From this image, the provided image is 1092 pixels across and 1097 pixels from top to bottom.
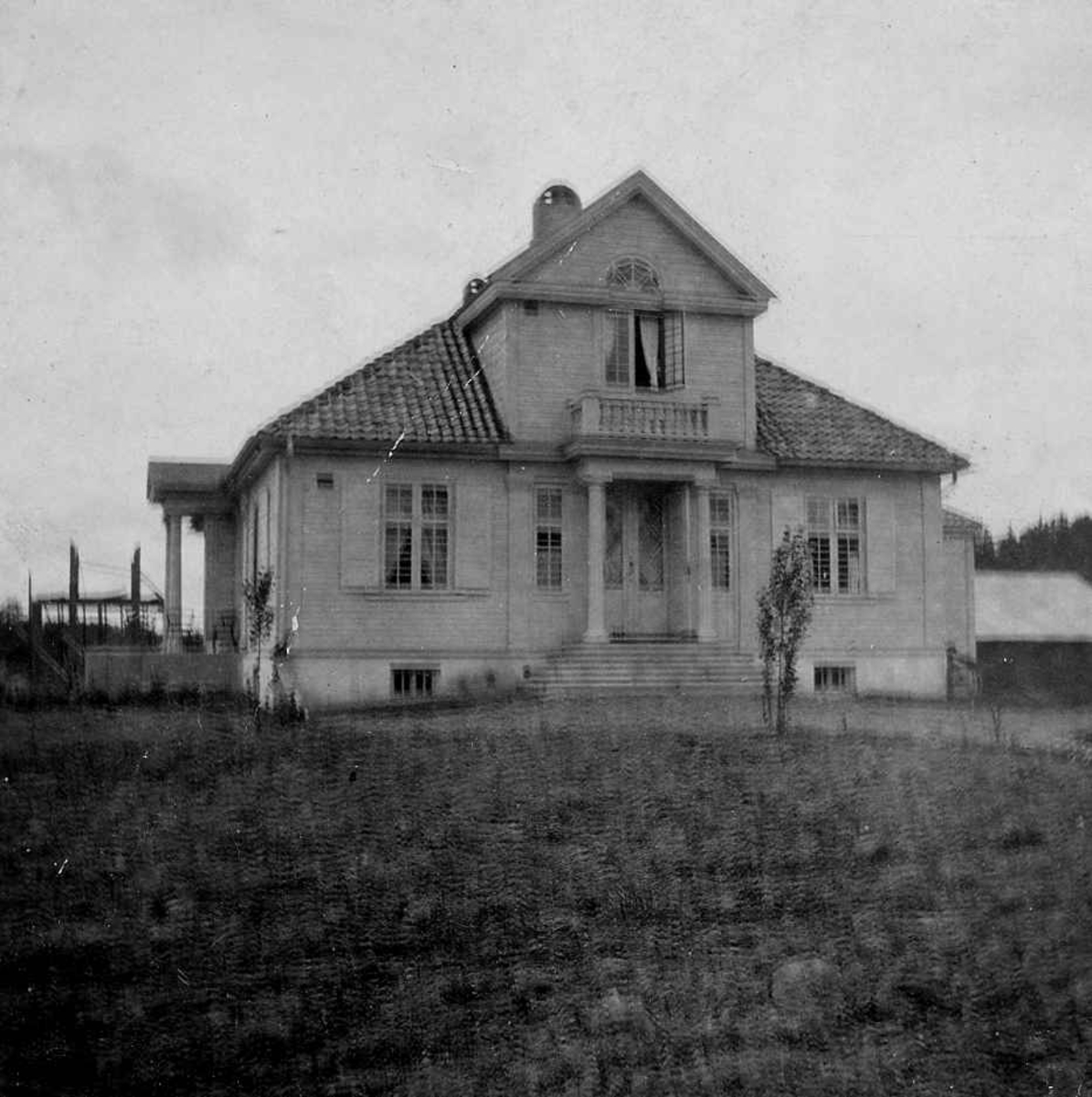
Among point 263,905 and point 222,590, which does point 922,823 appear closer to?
point 263,905

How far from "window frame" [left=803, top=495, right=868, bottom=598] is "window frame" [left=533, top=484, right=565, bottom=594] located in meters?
4.84

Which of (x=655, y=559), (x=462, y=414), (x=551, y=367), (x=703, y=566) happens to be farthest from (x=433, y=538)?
(x=703, y=566)

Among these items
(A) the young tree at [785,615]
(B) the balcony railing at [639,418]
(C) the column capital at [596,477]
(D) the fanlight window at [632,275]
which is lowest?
(A) the young tree at [785,615]

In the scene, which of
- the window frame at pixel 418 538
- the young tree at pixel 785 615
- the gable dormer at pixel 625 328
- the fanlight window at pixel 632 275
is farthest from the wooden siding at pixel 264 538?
the young tree at pixel 785 615

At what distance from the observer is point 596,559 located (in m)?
25.2

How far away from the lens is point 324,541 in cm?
2434

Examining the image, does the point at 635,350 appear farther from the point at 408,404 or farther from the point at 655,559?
the point at 408,404

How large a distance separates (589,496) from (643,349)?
3280mm

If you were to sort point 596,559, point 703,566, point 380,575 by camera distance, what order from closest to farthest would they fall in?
point 380,575, point 596,559, point 703,566

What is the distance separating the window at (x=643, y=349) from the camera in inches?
1032

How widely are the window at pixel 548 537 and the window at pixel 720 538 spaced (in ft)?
9.69

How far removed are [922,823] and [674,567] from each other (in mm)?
13654

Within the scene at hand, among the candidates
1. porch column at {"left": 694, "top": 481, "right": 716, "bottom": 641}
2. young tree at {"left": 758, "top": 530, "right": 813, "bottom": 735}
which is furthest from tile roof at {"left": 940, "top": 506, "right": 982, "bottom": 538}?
young tree at {"left": 758, "top": 530, "right": 813, "bottom": 735}

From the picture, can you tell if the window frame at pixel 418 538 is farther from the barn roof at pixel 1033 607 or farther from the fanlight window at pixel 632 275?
the barn roof at pixel 1033 607
